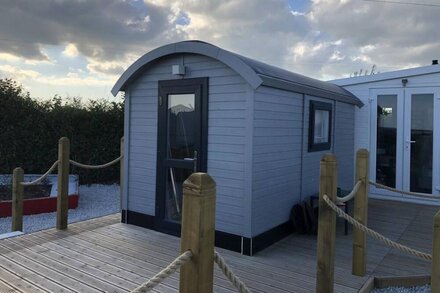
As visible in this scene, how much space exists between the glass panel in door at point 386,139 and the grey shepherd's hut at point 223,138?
221 centimetres

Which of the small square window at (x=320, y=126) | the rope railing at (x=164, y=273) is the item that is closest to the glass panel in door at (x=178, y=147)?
the small square window at (x=320, y=126)

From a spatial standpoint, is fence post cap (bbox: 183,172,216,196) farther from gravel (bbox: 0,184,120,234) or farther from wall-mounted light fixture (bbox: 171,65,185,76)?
gravel (bbox: 0,184,120,234)

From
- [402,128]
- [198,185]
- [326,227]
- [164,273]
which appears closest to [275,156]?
[326,227]

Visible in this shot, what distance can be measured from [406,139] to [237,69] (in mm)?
4563

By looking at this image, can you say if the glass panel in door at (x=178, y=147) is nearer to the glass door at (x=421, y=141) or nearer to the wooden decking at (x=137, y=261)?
the wooden decking at (x=137, y=261)

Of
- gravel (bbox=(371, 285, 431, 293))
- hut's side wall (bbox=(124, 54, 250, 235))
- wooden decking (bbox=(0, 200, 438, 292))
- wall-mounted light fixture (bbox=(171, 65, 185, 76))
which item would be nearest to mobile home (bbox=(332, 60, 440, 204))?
wooden decking (bbox=(0, 200, 438, 292))

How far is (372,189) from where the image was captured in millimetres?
7445

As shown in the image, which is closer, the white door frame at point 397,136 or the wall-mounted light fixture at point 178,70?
the wall-mounted light fixture at point 178,70

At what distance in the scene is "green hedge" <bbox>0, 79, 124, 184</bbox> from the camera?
325 inches

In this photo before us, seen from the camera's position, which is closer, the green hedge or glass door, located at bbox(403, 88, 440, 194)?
glass door, located at bbox(403, 88, 440, 194)

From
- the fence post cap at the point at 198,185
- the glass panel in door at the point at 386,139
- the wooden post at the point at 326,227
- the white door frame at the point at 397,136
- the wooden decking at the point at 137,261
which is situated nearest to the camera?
the fence post cap at the point at 198,185

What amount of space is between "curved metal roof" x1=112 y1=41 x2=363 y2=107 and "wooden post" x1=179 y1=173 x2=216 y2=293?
239 centimetres

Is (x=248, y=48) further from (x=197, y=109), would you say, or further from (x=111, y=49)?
(x=197, y=109)

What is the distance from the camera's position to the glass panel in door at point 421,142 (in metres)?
6.79
